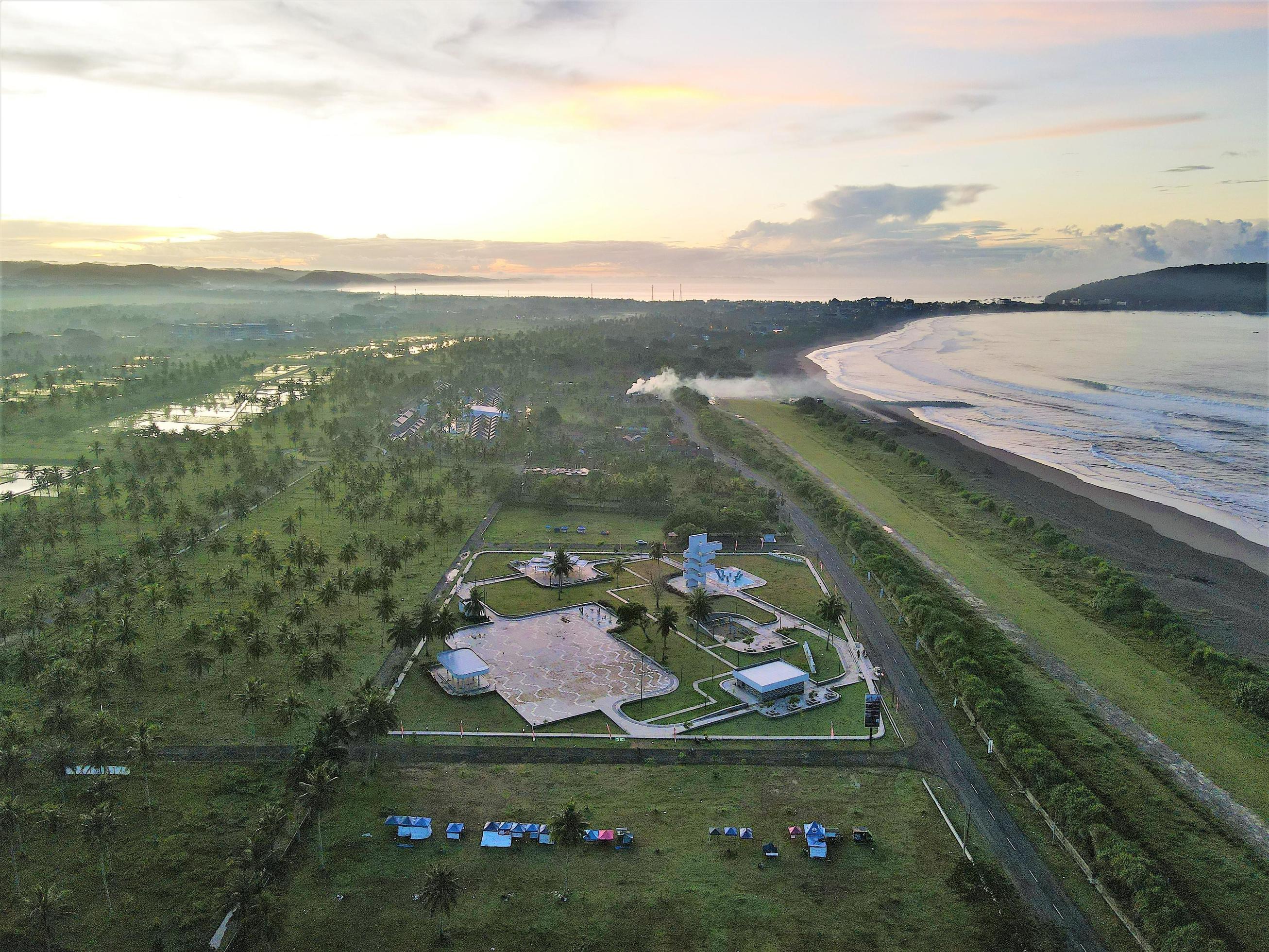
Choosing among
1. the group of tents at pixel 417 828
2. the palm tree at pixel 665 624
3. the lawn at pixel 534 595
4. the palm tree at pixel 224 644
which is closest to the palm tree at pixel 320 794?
the group of tents at pixel 417 828

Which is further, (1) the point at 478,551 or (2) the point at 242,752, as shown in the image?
(1) the point at 478,551

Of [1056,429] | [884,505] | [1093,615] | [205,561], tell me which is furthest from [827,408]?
[205,561]

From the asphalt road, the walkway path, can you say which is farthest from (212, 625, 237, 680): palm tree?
the walkway path

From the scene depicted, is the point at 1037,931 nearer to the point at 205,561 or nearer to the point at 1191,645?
the point at 1191,645

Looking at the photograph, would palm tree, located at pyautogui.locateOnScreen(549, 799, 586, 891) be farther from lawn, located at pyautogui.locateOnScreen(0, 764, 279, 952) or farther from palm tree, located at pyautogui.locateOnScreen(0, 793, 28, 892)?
palm tree, located at pyautogui.locateOnScreen(0, 793, 28, 892)

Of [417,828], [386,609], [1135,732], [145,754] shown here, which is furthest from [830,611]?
[145,754]

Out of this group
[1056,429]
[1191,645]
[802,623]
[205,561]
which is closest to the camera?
[1191,645]

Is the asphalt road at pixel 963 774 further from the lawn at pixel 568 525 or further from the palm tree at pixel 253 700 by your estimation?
the palm tree at pixel 253 700
